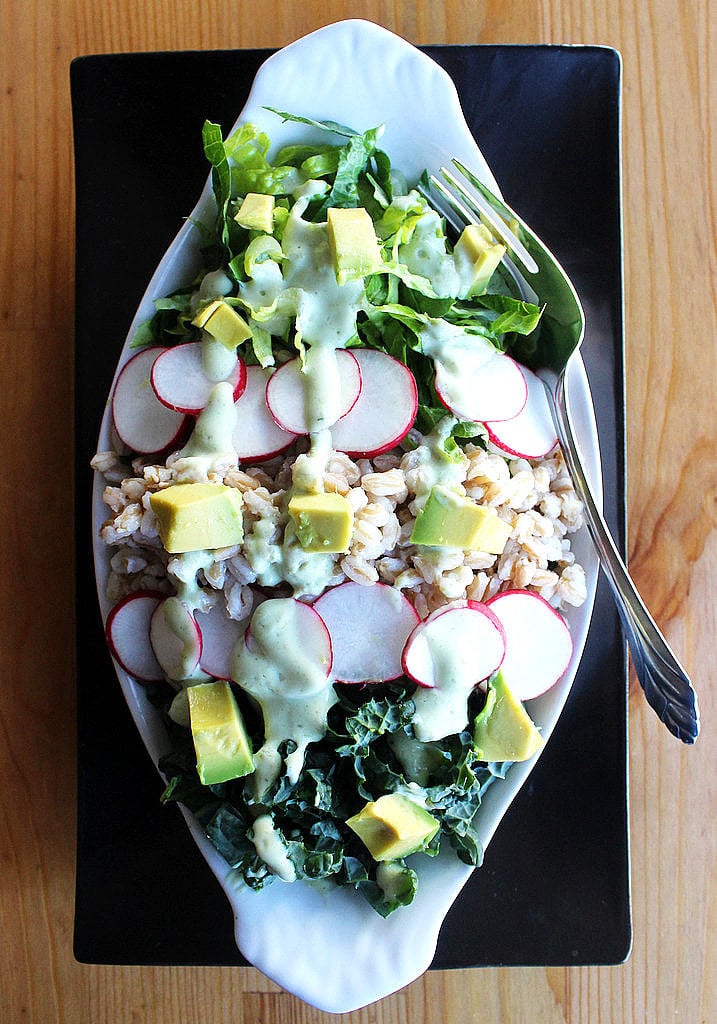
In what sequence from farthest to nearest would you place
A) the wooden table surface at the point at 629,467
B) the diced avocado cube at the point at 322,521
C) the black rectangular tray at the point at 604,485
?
the wooden table surface at the point at 629,467
the black rectangular tray at the point at 604,485
the diced avocado cube at the point at 322,521

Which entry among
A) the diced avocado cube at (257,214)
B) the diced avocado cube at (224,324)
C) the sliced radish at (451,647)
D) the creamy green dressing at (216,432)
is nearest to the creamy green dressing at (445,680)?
the sliced radish at (451,647)

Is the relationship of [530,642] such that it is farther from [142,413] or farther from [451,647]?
[142,413]

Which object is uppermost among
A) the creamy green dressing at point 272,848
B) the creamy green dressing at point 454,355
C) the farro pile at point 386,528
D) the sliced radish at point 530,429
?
the creamy green dressing at point 454,355

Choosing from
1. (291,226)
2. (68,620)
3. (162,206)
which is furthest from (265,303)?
(68,620)

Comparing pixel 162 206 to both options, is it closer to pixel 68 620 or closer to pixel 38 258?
pixel 38 258

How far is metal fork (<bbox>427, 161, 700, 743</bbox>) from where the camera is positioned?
145cm

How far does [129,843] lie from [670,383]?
1.31 meters

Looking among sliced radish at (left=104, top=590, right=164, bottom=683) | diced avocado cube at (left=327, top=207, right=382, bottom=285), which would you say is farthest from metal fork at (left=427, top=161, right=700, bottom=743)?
sliced radish at (left=104, top=590, right=164, bottom=683)

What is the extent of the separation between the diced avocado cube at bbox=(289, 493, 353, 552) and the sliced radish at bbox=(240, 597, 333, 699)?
0.11m

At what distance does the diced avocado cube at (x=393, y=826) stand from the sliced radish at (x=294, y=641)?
19 centimetres

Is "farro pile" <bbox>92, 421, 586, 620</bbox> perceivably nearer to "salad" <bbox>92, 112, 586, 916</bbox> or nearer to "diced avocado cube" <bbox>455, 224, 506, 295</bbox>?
"salad" <bbox>92, 112, 586, 916</bbox>

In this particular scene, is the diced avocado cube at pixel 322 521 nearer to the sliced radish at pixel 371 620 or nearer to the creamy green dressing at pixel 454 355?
the sliced radish at pixel 371 620

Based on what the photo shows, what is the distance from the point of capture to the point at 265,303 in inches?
55.0

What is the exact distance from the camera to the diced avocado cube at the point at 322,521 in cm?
128
